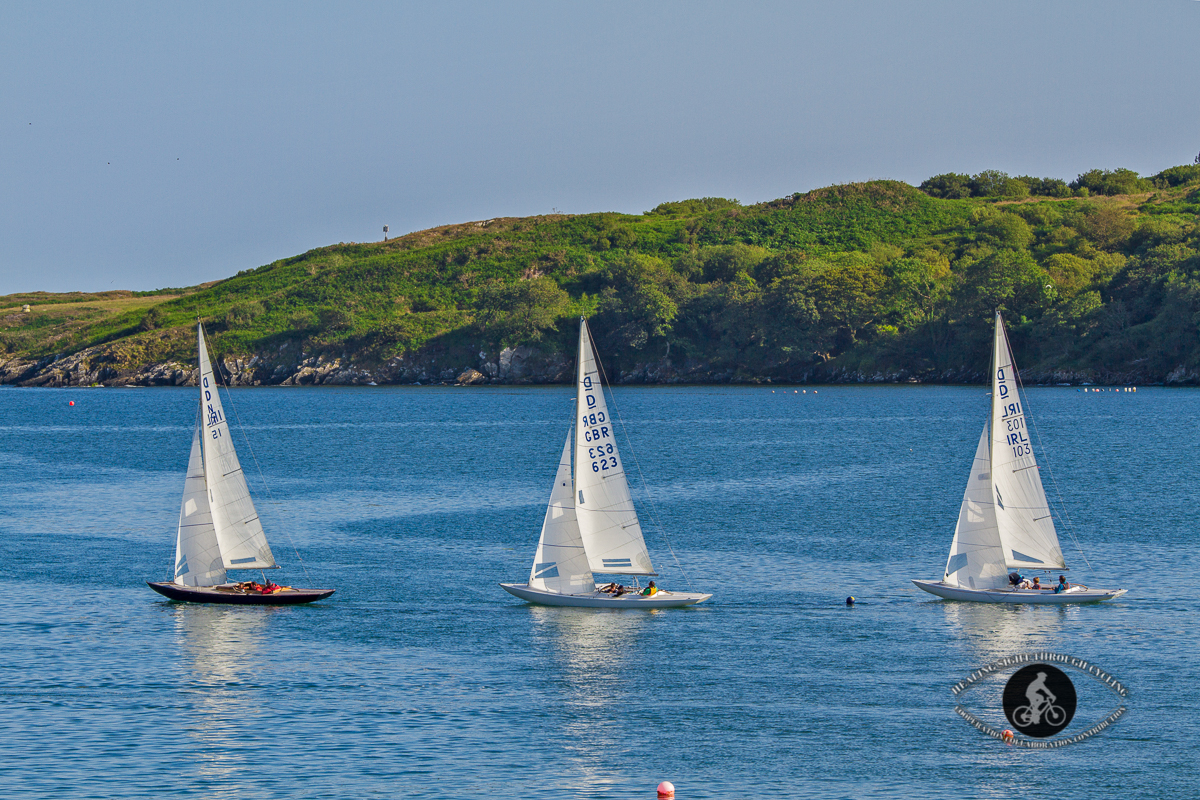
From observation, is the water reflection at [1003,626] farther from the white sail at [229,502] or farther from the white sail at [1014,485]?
the white sail at [229,502]

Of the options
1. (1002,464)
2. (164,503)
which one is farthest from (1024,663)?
(164,503)

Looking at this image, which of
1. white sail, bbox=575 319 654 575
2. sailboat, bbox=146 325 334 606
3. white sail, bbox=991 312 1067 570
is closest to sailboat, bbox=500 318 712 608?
white sail, bbox=575 319 654 575

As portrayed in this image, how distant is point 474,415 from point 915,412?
63.8 metres

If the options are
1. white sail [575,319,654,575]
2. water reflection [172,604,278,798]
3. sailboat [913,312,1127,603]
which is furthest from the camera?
sailboat [913,312,1127,603]

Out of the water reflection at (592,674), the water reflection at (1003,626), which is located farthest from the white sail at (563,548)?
the water reflection at (1003,626)

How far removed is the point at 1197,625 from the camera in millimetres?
52125

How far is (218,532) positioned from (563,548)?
602 inches

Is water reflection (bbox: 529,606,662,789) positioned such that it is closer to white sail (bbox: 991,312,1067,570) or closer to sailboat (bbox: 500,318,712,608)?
sailboat (bbox: 500,318,712,608)

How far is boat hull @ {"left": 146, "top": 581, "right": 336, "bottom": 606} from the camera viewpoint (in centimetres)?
5650

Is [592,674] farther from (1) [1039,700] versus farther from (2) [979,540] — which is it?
(2) [979,540]

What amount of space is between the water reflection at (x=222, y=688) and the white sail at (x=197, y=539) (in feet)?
4.65

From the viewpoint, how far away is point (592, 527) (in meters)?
53.7

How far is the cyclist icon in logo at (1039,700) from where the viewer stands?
4162 centimetres

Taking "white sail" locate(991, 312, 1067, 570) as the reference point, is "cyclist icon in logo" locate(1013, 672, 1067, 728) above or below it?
below
